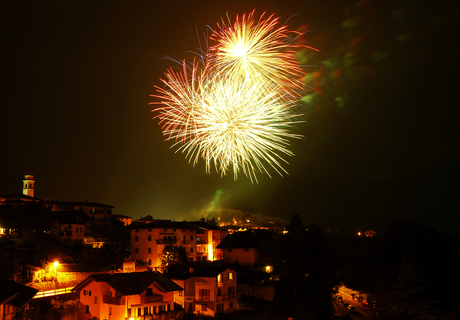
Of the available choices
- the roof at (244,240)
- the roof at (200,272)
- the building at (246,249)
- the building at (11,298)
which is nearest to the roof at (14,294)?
the building at (11,298)

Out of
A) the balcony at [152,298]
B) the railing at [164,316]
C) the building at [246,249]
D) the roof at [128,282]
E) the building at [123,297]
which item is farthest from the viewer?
the building at [246,249]

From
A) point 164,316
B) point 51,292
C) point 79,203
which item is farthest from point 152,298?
point 79,203

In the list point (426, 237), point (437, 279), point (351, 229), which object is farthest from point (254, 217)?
point (437, 279)

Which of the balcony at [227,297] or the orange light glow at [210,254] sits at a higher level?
the orange light glow at [210,254]

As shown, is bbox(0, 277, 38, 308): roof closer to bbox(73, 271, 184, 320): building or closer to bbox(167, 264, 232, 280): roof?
bbox(73, 271, 184, 320): building

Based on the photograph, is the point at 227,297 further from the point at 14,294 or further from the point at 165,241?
the point at 14,294

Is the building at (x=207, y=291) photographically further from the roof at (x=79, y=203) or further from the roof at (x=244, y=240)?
the roof at (x=79, y=203)

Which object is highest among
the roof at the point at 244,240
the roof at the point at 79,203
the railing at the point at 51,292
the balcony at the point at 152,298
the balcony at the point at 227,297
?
the roof at the point at 79,203
